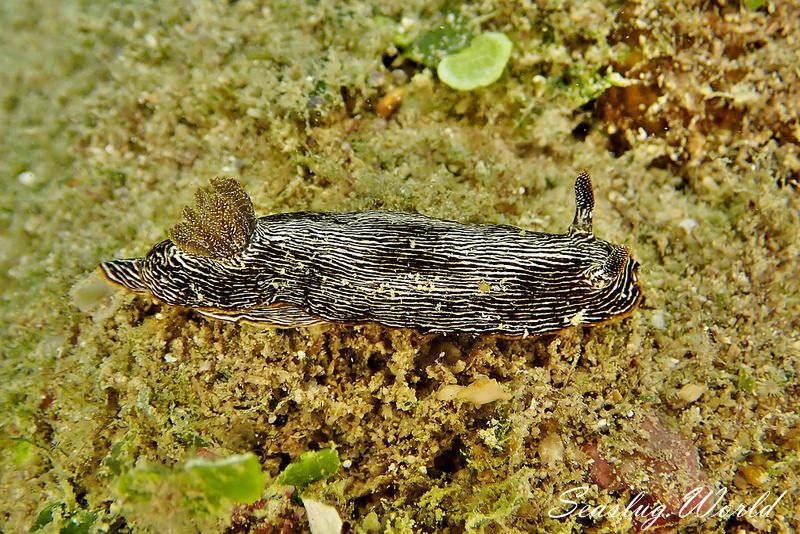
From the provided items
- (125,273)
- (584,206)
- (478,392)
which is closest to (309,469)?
(478,392)

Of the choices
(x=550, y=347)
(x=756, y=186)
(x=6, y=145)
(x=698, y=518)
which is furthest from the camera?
(x=6, y=145)

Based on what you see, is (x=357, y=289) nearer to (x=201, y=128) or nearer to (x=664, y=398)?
(x=664, y=398)

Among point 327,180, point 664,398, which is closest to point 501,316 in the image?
point 664,398

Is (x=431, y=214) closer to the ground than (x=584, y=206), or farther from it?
closer to the ground

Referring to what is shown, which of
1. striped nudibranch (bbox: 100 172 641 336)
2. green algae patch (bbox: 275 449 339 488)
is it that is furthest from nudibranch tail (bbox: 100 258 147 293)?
green algae patch (bbox: 275 449 339 488)

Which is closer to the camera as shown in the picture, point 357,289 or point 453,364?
point 357,289

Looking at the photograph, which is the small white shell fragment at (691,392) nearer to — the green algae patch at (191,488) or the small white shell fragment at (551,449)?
the small white shell fragment at (551,449)

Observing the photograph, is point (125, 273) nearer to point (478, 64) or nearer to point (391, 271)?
point (391, 271)
